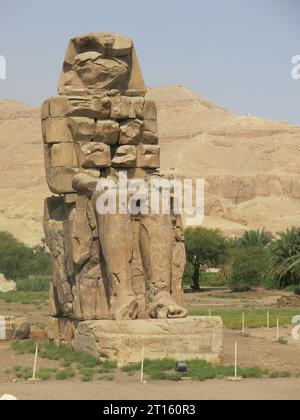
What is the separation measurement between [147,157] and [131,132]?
0.51 meters

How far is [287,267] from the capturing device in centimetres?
4050

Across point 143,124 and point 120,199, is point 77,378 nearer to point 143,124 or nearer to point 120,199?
point 120,199

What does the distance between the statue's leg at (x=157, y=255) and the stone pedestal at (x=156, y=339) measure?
1.60 ft

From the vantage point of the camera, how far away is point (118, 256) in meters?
15.1

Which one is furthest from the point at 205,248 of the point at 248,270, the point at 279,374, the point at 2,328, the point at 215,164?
the point at 215,164

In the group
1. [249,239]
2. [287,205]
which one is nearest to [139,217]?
[249,239]

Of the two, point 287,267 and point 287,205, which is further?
point 287,205

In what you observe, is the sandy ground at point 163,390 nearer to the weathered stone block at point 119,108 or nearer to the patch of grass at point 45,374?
the patch of grass at point 45,374

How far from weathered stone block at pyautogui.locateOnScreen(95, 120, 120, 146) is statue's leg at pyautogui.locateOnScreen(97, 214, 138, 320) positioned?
1.93 m

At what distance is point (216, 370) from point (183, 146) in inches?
5611

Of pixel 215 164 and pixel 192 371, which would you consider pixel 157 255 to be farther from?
pixel 215 164

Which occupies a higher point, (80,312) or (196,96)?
(80,312)

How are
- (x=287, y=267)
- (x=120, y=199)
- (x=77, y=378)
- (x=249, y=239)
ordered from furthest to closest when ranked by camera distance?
(x=249, y=239), (x=287, y=267), (x=120, y=199), (x=77, y=378)

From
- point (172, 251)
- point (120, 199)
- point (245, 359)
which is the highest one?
point (120, 199)
